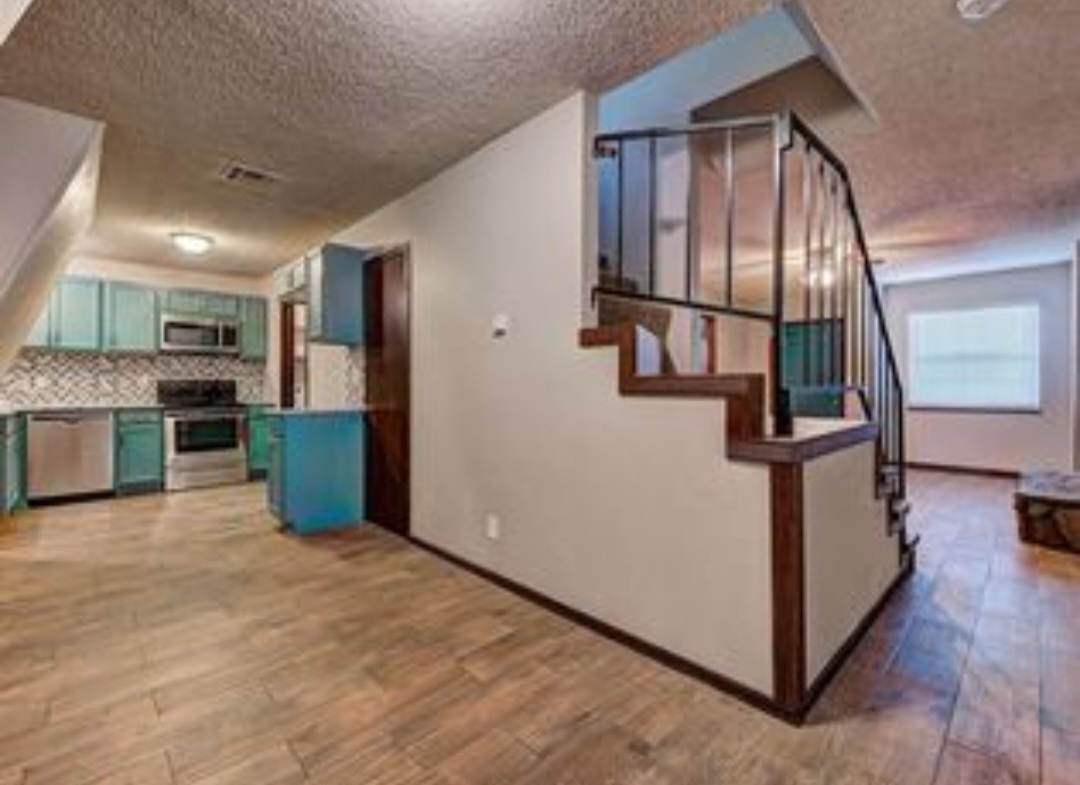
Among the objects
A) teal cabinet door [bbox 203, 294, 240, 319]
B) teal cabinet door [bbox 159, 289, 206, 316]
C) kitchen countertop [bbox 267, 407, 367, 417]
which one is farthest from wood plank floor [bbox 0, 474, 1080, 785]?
teal cabinet door [bbox 203, 294, 240, 319]

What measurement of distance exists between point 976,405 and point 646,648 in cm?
659

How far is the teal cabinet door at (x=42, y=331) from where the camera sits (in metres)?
5.12

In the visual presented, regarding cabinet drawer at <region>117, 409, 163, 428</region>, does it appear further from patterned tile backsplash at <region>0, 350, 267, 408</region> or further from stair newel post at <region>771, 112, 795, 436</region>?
stair newel post at <region>771, 112, 795, 436</region>

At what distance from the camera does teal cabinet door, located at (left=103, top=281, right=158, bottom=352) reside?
5.55 meters

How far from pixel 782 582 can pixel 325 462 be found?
3397 mm

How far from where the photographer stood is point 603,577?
2.48 metres

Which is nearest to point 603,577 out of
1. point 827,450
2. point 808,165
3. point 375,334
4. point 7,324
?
point 827,450

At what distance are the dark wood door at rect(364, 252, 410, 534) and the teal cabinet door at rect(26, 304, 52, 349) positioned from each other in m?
3.29

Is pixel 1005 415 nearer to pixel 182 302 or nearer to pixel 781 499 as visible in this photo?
pixel 781 499

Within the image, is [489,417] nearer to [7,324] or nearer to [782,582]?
[782,582]

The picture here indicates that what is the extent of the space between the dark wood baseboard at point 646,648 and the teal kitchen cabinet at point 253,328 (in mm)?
4587

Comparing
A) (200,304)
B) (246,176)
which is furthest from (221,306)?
(246,176)

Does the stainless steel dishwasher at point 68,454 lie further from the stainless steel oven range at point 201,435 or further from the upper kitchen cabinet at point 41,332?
the upper kitchen cabinet at point 41,332

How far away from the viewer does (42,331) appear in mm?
5172
